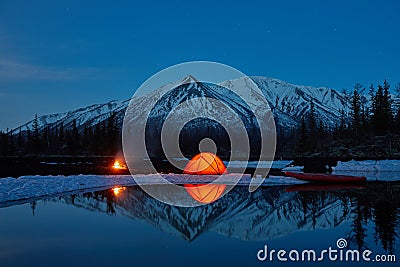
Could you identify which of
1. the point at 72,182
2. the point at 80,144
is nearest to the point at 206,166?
the point at 72,182

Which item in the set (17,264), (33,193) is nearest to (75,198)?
(33,193)

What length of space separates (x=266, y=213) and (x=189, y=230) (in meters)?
3.40

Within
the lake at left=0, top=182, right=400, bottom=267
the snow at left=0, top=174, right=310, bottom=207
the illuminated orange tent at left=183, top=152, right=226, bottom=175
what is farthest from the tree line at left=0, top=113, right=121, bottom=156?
the lake at left=0, top=182, right=400, bottom=267

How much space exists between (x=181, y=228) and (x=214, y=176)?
15.7m

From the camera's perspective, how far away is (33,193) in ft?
57.2

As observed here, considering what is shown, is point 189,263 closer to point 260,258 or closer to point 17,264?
point 260,258

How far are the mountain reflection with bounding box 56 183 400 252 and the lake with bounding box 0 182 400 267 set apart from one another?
29 millimetres

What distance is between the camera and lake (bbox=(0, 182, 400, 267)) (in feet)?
24.6

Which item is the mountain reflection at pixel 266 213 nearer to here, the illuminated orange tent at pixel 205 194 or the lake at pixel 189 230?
the lake at pixel 189 230

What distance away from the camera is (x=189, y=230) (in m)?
10.1

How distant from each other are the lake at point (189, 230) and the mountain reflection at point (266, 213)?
0.10ft

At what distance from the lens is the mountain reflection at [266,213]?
9766 mm

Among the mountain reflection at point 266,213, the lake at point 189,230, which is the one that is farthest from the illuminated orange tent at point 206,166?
the lake at point 189,230

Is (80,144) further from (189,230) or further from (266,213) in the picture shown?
(189,230)
